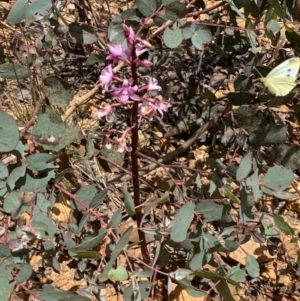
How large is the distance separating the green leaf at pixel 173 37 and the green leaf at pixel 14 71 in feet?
1.07

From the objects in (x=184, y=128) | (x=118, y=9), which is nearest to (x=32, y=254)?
(x=184, y=128)

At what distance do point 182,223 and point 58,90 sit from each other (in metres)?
0.38

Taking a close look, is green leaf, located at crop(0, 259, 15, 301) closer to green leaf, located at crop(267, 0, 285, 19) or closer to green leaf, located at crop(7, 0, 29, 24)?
green leaf, located at crop(7, 0, 29, 24)

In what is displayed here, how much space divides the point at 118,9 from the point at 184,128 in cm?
83

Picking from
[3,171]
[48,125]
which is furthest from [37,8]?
[3,171]

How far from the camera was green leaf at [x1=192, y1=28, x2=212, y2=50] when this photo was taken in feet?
4.03

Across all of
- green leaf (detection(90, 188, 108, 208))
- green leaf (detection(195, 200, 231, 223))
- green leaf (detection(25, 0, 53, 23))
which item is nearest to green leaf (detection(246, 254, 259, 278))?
green leaf (detection(195, 200, 231, 223))

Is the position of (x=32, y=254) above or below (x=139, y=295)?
below

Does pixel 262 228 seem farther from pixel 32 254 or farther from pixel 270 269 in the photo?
pixel 32 254

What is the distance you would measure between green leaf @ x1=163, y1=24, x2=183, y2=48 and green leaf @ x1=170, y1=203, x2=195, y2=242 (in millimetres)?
363

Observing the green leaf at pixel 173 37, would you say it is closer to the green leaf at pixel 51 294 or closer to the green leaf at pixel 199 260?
the green leaf at pixel 199 260

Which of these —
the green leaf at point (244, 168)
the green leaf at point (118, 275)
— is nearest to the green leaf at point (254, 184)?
the green leaf at point (244, 168)

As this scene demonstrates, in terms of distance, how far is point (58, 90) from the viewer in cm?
113

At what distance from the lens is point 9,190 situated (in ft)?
3.52
